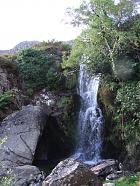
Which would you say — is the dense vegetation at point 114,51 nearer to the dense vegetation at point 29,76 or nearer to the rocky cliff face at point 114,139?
the rocky cliff face at point 114,139

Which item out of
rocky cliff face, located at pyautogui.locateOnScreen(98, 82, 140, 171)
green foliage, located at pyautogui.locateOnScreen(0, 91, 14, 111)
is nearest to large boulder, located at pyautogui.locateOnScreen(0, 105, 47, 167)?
green foliage, located at pyautogui.locateOnScreen(0, 91, 14, 111)

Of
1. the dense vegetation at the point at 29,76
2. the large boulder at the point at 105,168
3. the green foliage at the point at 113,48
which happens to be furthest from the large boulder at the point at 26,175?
the dense vegetation at the point at 29,76

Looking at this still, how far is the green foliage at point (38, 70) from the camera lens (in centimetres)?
2675

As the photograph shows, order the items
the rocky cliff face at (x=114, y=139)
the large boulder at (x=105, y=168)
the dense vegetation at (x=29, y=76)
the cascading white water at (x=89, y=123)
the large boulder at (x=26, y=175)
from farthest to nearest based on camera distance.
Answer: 1. the dense vegetation at (x=29, y=76)
2. the cascading white water at (x=89, y=123)
3. the rocky cliff face at (x=114, y=139)
4. the large boulder at (x=105, y=168)
5. the large boulder at (x=26, y=175)

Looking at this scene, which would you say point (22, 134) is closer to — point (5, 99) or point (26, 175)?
point (5, 99)

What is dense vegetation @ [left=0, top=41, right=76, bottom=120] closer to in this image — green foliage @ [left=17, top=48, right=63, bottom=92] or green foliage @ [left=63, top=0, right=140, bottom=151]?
green foliage @ [left=17, top=48, right=63, bottom=92]

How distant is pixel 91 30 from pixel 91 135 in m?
6.01

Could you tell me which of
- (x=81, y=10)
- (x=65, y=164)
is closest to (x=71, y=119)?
(x=81, y=10)

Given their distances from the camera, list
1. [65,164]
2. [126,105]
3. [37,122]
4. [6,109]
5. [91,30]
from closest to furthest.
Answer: [65,164], [126,105], [91,30], [37,122], [6,109]

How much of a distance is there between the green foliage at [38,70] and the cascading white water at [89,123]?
5.85 feet

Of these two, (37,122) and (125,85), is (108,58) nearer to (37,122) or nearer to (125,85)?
(125,85)

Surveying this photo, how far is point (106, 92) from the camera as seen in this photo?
22.6 m

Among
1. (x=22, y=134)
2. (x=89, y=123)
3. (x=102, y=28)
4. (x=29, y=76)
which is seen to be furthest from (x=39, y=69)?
(x=102, y=28)

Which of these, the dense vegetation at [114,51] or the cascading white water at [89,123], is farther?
the cascading white water at [89,123]
